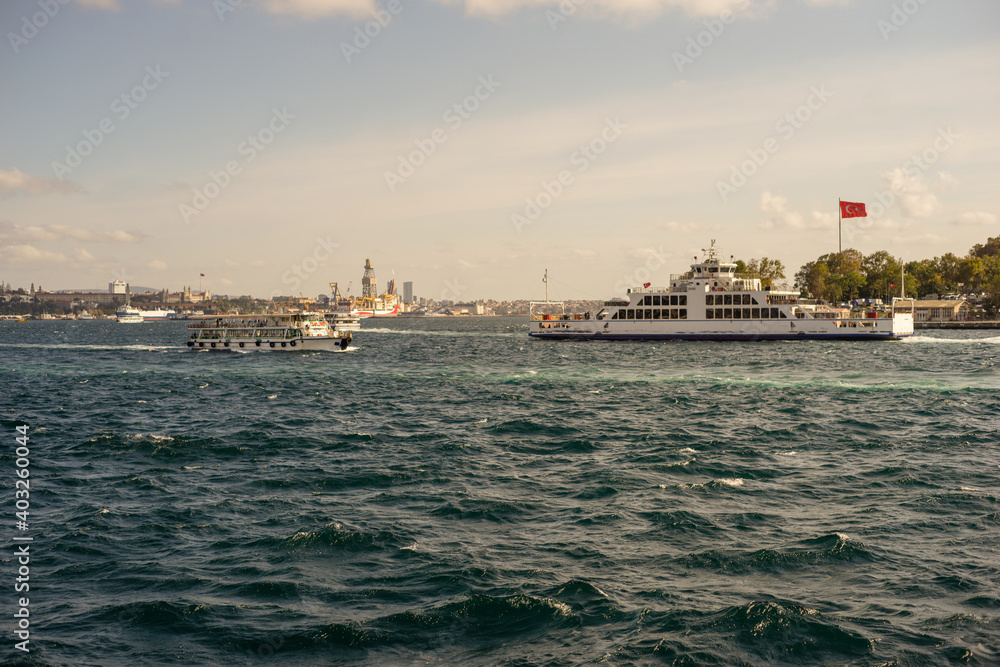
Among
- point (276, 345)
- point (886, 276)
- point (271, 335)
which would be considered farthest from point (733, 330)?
point (886, 276)

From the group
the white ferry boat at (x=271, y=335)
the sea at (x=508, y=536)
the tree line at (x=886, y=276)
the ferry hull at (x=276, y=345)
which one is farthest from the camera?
the tree line at (x=886, y=276)

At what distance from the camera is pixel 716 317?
363ft

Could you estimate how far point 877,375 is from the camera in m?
55.3

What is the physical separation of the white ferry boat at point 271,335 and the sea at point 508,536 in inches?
2157

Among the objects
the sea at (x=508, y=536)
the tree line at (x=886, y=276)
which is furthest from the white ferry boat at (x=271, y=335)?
the tree line at (x=886, y=276)

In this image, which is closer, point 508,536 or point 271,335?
point 508,536

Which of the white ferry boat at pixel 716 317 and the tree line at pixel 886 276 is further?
the tree line at pixel 886 276

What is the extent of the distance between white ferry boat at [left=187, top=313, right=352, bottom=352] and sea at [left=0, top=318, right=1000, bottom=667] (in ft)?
180

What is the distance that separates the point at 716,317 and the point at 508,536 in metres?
101

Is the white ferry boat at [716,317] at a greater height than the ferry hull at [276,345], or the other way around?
the white ferry boat at [716,317]

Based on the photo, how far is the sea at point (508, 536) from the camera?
38.7 ft

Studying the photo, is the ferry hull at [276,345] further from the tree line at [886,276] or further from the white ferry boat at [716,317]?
the tree line at [886,276]

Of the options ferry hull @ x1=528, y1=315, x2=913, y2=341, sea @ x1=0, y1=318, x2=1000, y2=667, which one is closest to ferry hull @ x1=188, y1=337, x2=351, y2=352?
ferry hull @ x1=528, y1=315, x2=913, y2=341

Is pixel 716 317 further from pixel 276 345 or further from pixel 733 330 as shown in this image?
pixel 276 345
